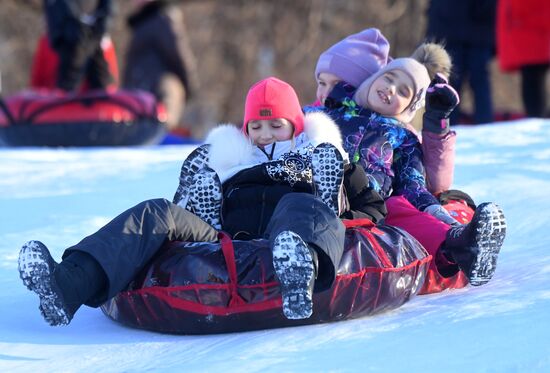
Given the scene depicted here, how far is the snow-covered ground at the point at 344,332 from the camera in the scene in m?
2.03

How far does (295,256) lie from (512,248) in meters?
1.23

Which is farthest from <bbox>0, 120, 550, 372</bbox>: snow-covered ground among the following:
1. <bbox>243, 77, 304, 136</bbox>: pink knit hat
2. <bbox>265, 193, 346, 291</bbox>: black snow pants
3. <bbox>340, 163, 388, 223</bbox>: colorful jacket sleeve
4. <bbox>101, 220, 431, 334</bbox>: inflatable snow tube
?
<bbox>243, 77, 304, 136</bbox>: pink knit hat

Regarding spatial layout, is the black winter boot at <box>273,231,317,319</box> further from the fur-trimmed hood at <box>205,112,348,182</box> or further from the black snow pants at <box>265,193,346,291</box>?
the fur-trimmed hood at <box>205,112,348,182</box>

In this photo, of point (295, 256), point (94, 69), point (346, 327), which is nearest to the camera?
point (295, 256)

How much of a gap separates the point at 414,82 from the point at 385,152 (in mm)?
274

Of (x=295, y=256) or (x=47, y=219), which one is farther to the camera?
(x=47, y=219)

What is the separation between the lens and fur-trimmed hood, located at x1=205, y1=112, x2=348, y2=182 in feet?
9.43

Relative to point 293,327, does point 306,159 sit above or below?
above

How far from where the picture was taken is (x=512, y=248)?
321cm

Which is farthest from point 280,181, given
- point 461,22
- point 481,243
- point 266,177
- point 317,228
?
point 461,22

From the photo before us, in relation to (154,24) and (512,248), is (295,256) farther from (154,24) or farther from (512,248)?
(154,24)

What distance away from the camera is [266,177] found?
Result: 2777 millimetres

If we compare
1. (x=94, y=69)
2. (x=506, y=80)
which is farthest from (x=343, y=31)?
(x=94, y=69)

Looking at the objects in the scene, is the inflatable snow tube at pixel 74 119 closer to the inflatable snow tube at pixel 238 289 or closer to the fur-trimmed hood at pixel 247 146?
the fur-trimmed hood at pixel 247 146
